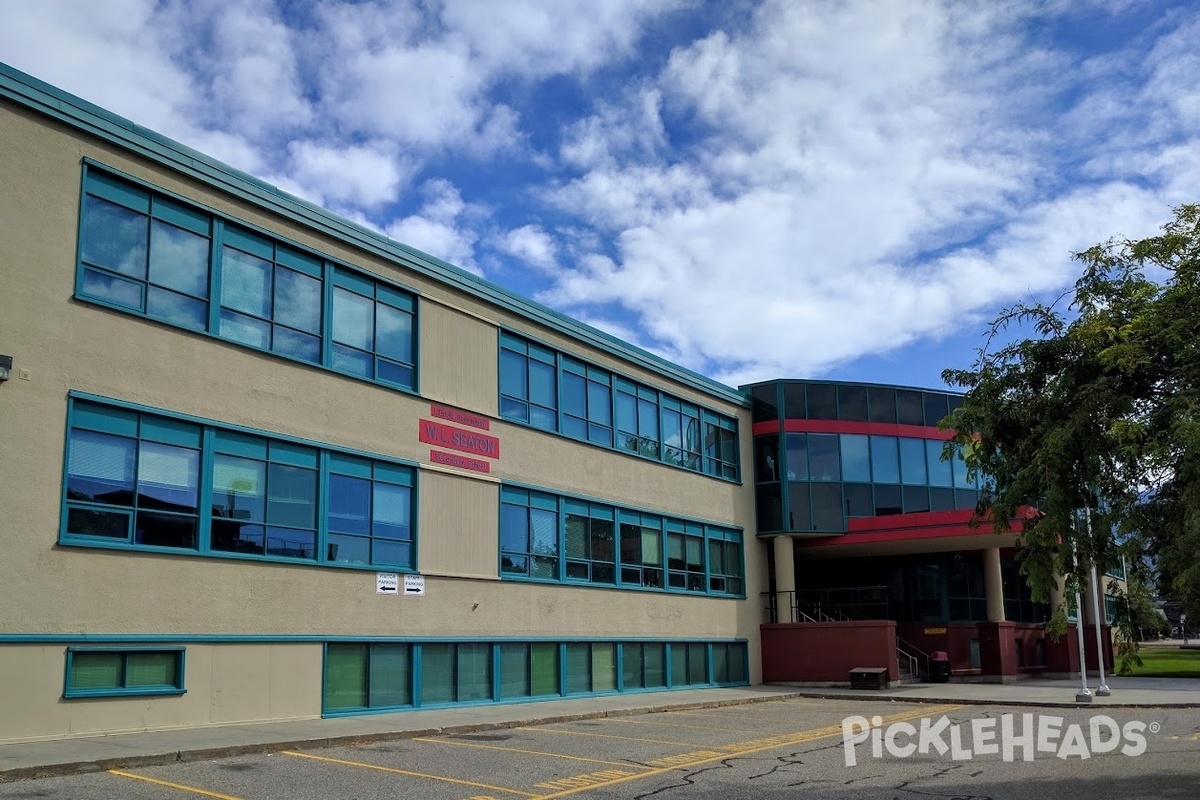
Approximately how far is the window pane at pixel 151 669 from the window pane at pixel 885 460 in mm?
24881

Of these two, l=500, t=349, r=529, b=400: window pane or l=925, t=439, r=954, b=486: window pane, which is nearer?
l=500, t=349, r=529, b=400: window pane

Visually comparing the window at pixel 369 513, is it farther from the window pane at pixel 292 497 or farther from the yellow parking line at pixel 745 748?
the yellow parking line at pixel 745 748

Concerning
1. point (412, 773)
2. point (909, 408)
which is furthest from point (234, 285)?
point (909, 408)

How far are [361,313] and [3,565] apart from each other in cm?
877

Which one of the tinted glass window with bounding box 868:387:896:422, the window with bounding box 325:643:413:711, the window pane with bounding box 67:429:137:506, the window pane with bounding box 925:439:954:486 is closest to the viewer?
the window pane with bounding box 67:429:137:506

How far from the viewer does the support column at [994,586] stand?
35.8m

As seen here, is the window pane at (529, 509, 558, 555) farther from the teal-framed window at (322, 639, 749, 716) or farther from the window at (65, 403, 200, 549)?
the window at (65, 403, 200, 549)

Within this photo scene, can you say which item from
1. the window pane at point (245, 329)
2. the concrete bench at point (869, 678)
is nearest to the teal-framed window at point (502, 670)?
the concrete bench at point (869, 678)

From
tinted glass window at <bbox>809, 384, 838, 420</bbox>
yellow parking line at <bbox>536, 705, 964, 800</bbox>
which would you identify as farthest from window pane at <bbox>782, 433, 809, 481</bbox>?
yellow parking line at <bbox>536, 705, 964, 800</bbox>

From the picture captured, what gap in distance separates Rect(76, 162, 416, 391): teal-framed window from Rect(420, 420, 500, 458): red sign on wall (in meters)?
1.09

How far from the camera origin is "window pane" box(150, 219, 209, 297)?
1819cm

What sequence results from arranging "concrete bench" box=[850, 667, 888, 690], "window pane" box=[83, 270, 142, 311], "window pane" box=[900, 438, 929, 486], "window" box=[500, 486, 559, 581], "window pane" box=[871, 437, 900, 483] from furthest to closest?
"window pane" box=[900, 438, 929, 486]
"window pane" box=[871, 437, 900, 483]
"concrete bench" box=[850, 667, 888, 690]
"window" box=[500, 486, 559, 581]
"window pane" box=[83, 270, 142, 311]

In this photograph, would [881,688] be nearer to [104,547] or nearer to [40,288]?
[104,547]

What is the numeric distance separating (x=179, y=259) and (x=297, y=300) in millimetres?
2648
